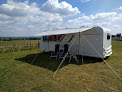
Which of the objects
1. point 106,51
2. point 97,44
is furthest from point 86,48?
point 106,51

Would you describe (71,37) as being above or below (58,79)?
above

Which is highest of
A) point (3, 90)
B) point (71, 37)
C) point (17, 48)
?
point (71, 37)

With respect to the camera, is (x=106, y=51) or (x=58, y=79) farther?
(x=106, y=51)

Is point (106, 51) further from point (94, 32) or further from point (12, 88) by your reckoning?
point (12, 88)

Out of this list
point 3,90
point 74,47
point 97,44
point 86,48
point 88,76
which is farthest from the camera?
point 74,47

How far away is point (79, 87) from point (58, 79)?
886 mm

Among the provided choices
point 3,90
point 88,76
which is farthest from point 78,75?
point 3,90

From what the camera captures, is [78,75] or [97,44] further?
[97,44]

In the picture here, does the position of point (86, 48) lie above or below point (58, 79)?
above

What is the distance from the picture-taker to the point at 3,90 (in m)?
2.96

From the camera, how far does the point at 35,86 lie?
316cm

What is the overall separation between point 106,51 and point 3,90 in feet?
18.0

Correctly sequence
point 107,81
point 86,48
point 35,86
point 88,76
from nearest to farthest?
point 35,86 < point 107,81 < point 88,76 < point 86,48

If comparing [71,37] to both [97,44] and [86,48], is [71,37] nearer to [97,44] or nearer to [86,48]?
[86,48]
